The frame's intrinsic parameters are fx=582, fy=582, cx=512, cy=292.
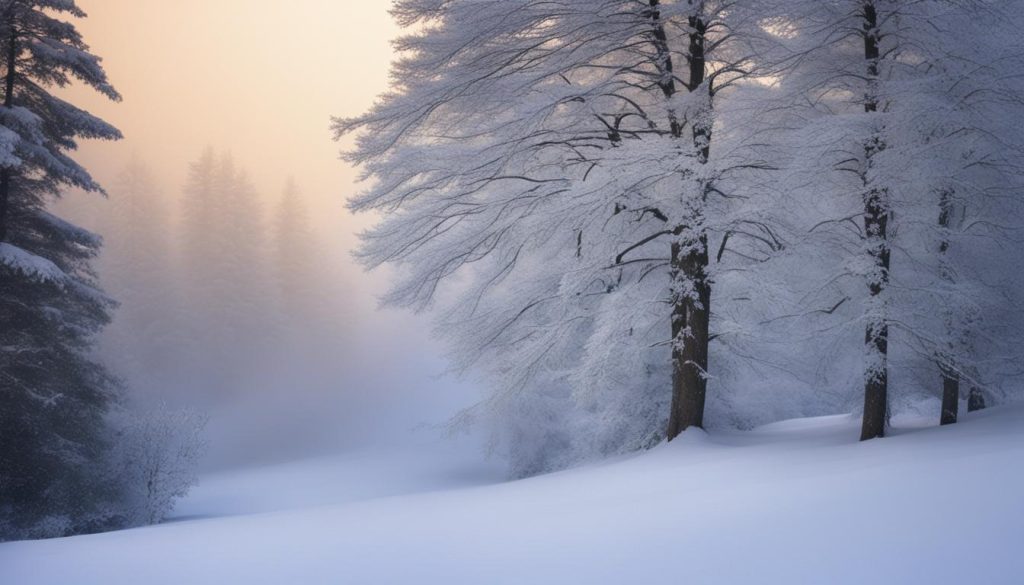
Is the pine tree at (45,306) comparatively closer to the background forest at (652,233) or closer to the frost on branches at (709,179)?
the background forest at (652,233)

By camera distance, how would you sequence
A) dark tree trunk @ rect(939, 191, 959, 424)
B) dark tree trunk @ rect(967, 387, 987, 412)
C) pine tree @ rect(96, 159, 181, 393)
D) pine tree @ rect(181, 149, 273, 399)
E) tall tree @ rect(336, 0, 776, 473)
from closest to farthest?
1. dark tree trunk @ rect(939, 191, 959, 424)
2. tall tree @ rect(336, 0, 776, 473)
3. dark tree trunk @ rect(967, 387, 987, 412)
4. pine tree @ rect(96, 159, 181, 393)
5. pine tree @ rect(181, 149, 273, 399)

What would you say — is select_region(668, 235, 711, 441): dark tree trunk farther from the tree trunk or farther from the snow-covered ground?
the snow-covered ground

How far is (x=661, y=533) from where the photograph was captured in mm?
3475

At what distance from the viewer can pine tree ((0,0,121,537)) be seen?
10.5 m

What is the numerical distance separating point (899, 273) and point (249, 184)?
44.2 meters

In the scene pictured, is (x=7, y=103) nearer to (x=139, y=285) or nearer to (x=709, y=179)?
(x=709, y=179)

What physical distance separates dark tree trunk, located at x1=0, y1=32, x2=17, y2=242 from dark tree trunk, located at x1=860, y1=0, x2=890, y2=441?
14229mm

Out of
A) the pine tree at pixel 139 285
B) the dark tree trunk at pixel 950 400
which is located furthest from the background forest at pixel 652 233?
the pine tree at pixel 139 285

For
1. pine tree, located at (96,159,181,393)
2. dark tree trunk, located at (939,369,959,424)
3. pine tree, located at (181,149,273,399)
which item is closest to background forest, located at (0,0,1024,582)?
dark tree trunk, located at (939,369,959,424)

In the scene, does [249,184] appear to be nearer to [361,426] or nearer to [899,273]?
[361,426]

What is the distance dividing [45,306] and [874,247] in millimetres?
13932

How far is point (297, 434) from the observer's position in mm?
29719

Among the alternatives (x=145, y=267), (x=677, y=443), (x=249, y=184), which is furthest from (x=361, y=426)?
(x=677, y=443)

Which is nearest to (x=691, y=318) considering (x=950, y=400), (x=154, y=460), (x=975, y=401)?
(x=950, y=400)
